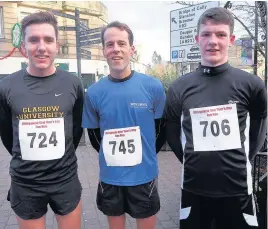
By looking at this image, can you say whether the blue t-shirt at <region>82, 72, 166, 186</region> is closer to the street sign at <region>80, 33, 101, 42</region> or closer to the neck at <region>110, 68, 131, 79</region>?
the neck at <region>110, 68, 131, 79</region>

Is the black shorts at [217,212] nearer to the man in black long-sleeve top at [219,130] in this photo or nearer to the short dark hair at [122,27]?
the man in black long-sleeve top at [219,130]

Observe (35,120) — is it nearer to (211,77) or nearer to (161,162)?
(211,77)

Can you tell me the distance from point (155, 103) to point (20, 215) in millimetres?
1373

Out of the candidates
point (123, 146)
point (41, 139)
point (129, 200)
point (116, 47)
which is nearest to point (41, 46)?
point (116, 47)

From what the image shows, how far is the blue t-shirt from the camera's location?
2.43 m

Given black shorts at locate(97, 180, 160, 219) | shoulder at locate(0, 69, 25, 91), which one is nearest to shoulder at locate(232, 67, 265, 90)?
black shorts at locate(97, 180, 160, 219)

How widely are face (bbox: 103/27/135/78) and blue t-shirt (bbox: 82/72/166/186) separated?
11 centimetres

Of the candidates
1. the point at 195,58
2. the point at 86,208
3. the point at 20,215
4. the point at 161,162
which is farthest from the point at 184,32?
the point at 20,215

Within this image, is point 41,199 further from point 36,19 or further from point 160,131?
point 36,19

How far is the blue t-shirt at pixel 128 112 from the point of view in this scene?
2.43 metres

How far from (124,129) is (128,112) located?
140 millimetres

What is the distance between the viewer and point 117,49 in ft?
7.97

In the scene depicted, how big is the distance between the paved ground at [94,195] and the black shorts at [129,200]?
3.87 feet

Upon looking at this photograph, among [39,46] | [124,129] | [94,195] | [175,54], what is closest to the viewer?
[39,46]
